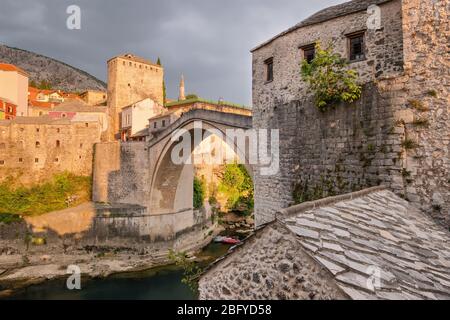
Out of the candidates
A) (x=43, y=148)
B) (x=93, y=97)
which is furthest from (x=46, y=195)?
(x=93, y=97)

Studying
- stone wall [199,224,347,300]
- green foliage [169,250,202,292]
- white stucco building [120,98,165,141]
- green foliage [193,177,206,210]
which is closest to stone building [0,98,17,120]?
white stucco building [120,98,165,141]

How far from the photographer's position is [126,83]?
116 feet

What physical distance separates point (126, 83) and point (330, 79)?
107ft

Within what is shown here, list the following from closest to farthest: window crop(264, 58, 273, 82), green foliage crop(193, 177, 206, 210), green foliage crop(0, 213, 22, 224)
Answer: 1. window crop(264, 58, 273, 82)
2. green foliage crop(0, 213, 22, 224)
3. green foliage crop(193, 177, 206, 210)

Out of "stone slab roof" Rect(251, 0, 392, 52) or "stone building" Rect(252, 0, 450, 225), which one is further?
"stone slab roof" Rect(251, 0, 392, 52)

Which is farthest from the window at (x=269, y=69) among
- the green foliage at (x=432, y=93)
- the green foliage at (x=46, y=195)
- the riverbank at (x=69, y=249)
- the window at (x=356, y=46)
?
the green foliage at (x=46, y=195)

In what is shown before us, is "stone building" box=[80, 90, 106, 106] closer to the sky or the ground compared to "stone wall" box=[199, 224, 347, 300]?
closer to the sky

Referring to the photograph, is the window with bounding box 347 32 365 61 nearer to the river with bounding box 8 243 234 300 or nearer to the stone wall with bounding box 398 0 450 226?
the stone wall with bounding box 398 0 450 226

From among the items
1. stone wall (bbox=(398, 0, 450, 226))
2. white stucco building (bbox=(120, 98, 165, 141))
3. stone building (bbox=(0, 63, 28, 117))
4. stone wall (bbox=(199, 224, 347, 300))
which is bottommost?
stone wall (bbox=(199, 224, 347, 300))

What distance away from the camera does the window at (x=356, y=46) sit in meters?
7.12

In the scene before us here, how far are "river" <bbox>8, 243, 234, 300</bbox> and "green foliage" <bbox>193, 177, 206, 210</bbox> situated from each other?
867cm

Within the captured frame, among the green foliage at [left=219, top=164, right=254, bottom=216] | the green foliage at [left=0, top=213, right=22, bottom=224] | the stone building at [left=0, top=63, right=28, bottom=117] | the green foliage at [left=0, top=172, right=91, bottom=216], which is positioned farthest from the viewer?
the stone building at [left=0, top=63, right=28, bottom=117]

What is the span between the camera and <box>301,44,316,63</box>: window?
320 inches

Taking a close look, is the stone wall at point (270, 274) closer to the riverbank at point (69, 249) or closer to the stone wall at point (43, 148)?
the riverbank at point (69, 249)
